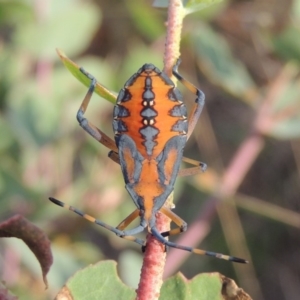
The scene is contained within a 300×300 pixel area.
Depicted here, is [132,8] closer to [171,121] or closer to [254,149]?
[254,149]

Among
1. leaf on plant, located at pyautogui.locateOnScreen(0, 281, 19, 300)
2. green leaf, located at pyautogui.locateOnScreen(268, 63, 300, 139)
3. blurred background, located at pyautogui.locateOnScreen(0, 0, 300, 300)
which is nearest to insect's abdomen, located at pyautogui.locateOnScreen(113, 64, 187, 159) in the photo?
leaf on plant, located at pyautogui.locateOnScreen(0, 281, 19, 300)

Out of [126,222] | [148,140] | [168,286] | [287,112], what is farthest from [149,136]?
[287,112]

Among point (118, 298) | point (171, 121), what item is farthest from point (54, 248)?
point (118, 298)

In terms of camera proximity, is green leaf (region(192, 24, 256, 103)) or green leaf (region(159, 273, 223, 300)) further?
green leaf (region(192, 24, 256, 103))

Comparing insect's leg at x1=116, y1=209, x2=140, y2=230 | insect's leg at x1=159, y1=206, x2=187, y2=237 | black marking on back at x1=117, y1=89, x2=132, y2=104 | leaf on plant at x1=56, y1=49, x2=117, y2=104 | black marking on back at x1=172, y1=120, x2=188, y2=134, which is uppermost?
leaf on plant at x1=56, y1=49, x2=117, y2=104

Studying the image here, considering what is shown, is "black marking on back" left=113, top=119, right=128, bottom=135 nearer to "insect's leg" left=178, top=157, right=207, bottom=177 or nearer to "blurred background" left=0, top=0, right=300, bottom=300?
"insect's leg" left=178, top=157, right=207, bottom=177

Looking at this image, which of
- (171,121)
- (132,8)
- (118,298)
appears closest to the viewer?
(118,298)

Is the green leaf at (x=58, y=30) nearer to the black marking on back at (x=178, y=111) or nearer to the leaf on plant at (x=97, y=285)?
the black marking on back at (x=178, y=111)
